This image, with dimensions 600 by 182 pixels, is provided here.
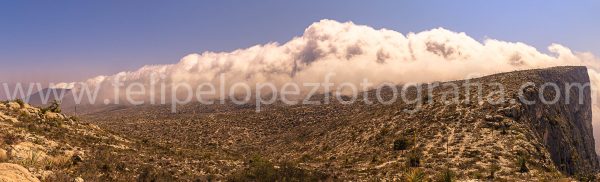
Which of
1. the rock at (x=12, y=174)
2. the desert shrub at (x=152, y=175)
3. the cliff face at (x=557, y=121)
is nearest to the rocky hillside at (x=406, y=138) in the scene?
the cliff face at (x=557, y=121)

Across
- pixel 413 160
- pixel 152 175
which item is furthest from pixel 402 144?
pixel 152 175

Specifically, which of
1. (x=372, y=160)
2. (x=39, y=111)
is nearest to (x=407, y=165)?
(x=372, y=160)

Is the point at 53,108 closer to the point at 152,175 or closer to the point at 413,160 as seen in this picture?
the point at 152,175

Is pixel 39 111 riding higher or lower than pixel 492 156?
higher

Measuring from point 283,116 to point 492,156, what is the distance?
5708 centimetres

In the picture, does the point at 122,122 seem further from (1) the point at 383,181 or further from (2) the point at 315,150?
(1) the point at 383,181

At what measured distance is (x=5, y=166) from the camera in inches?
655

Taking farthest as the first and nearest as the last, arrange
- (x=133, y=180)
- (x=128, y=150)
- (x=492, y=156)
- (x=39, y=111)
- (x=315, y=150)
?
(x=315, y=150) < (x=39, y=111) < (x=492, y=156) < (x=128, y=150) < (x=133, y=180)

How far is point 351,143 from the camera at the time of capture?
2384 inches

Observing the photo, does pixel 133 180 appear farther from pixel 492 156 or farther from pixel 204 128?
pixel 204 128

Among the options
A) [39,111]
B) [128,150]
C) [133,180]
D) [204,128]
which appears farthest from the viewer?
[204,128]

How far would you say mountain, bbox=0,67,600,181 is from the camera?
35.3m

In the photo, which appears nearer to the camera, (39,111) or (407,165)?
(407,165)

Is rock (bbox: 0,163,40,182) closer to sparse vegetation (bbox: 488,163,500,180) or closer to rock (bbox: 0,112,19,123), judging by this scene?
rock (bbox: 0,112,19,123)
